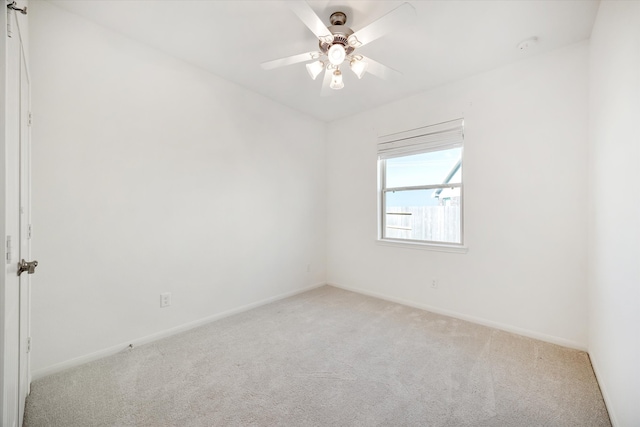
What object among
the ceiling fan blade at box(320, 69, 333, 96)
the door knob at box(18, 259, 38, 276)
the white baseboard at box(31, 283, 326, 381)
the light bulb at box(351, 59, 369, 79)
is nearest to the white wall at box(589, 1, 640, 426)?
the light bulb at box(351, 59, 369, 79)

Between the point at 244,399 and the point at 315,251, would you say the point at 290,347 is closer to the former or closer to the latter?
the point at 244,399

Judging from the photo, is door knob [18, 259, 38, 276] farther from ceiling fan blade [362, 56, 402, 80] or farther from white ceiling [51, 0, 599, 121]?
ceiling fan blade [362, 56, 402, 80]

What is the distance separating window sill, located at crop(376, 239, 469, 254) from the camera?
9.30ft

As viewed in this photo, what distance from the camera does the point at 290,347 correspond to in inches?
87.9

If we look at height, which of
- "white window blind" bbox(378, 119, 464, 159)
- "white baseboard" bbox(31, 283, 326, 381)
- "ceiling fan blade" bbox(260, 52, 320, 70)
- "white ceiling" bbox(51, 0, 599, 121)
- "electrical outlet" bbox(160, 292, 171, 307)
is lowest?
"white baseboard" bbox(31, 283, 326, 381)

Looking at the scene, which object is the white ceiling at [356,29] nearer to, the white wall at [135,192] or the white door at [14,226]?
the white wall at [135,192]

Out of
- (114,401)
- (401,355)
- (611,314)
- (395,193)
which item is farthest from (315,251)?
(611,314)

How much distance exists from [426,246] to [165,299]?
2.81 m

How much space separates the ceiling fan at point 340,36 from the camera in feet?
4.82

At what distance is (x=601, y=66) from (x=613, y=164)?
31.0 inches

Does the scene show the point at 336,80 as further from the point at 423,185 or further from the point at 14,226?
the point at 14,226

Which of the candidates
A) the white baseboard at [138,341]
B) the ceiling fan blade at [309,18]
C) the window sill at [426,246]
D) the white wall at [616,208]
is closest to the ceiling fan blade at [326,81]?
the ceiling fan blade at [309,18]

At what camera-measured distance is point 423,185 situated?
3223mm

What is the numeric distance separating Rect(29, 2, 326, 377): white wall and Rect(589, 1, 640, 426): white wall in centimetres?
296
